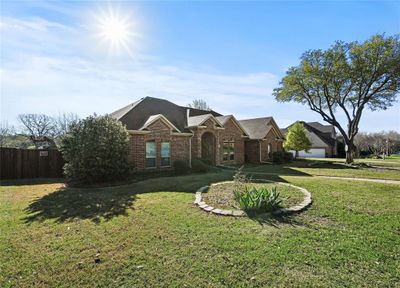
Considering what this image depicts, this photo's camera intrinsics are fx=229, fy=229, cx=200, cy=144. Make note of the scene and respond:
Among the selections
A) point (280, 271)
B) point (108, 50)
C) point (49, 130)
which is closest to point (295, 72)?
point (108, 50)

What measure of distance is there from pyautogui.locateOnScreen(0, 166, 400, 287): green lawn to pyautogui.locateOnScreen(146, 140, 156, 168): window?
29.9ft

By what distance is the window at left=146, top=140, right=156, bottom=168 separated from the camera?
16922 millimetres

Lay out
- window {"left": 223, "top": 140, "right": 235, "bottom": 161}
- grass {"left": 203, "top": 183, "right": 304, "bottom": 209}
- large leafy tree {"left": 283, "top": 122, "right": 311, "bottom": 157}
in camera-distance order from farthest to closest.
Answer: large leafy tree {"left": 283, "top": 122, "right": 311, "bottom": 157}
window {"left": 223, "top": 140, "right": 235, "bottom": 161}
grass {"left": 203, "top": 183, "right": 304, "bottom": 209}

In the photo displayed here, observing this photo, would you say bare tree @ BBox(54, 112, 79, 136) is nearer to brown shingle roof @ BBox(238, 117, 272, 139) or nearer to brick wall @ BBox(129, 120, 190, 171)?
brick wall @ BBox(129, 120, 190, 171)

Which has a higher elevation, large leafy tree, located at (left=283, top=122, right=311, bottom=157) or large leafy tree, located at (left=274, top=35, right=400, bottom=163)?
large leafy tree, located at (left=274, top=35, right=400, bottom=163)

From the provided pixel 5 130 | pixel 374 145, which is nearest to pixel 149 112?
pixel 5 130

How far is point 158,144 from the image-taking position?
17.3m

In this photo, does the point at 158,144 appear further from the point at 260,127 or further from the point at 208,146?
the point at 260,127

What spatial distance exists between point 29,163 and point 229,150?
1630 centimetres

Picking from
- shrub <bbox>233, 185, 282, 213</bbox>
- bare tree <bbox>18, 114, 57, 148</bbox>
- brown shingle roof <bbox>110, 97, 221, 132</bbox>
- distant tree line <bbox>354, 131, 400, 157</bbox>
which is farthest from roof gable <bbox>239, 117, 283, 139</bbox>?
distant tree line <bbox>354, 131, 400, 157</bbox>

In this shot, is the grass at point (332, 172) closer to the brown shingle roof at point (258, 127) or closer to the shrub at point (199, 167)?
the shrub at point (199, 167)

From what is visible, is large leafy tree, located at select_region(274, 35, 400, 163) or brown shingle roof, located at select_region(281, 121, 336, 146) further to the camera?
brown shingle roof, located at select_region(281, 121, 336, 146)

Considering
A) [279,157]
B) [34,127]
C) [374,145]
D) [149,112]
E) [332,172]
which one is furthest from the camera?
[374,145]

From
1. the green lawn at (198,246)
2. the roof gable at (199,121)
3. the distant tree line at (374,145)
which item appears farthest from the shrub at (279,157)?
the distant tree line at (374,145)
